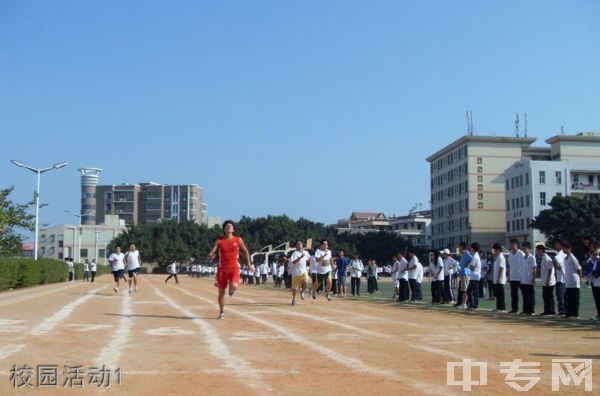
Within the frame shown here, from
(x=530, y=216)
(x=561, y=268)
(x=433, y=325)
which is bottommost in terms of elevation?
(x=433, y=325)

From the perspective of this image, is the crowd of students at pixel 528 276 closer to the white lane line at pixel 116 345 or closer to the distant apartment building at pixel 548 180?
the white lane line at pixel 116 345

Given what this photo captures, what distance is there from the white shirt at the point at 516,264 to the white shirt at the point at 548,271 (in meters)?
0.78

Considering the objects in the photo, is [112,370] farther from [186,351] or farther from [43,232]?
[43,232]

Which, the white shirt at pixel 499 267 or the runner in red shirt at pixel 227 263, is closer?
the runner in red shirt at pixel 227 263

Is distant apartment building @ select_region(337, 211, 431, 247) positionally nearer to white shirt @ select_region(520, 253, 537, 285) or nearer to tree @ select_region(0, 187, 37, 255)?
tree @ select_region(0, 187, 37, 255)

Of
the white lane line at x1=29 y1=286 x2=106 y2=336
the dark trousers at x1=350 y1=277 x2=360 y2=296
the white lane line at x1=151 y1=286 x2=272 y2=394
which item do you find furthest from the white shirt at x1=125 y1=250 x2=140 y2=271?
the white lane line at x1=151 y1=286 x2=272 y2=394

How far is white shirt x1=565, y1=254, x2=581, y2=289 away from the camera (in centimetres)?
1513

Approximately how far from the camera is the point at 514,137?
10819 centimetres

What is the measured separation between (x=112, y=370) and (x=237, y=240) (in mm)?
6654

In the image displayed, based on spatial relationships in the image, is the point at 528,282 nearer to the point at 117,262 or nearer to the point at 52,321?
the point at 52,321

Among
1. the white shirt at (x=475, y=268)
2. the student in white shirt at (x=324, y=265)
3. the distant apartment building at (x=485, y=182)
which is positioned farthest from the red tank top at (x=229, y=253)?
the distant apartment building at (x=485, y=182)

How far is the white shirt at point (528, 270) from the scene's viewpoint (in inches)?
650

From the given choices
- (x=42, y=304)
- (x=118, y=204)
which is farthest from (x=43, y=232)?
(x=42, y=304)

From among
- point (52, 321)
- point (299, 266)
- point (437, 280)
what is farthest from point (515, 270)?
point (52, 321)
